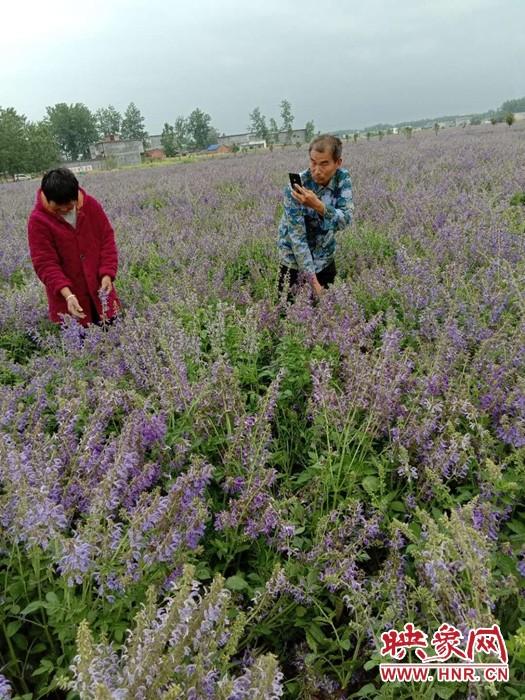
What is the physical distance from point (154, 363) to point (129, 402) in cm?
28

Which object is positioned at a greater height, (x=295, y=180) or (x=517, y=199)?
(x=295, y=180)

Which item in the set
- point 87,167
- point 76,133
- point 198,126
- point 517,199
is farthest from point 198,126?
point 517,199

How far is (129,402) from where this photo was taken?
251cm

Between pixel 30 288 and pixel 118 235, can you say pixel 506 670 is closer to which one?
pixel 30 288

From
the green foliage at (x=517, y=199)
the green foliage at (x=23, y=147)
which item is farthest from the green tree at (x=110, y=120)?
the green foliage at (x=517, y=199)

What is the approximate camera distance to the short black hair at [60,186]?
3613mm

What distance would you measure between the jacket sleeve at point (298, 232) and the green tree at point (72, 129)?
107655 millimetres

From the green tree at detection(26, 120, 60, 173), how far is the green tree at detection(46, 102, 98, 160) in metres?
42.8

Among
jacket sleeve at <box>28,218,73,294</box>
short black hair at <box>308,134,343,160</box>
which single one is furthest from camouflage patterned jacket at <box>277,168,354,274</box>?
jacket sleeve at <box>28,218,73,294</box>

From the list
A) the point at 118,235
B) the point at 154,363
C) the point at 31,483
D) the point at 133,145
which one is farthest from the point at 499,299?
the point at 133,145

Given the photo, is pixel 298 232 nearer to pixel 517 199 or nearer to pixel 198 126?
pixel 517 199

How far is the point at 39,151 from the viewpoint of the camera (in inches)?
2181

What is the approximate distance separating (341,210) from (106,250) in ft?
6.63

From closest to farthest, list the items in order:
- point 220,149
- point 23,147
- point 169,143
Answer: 1. point 23,147
2. point 169,143
3. point 220,149
